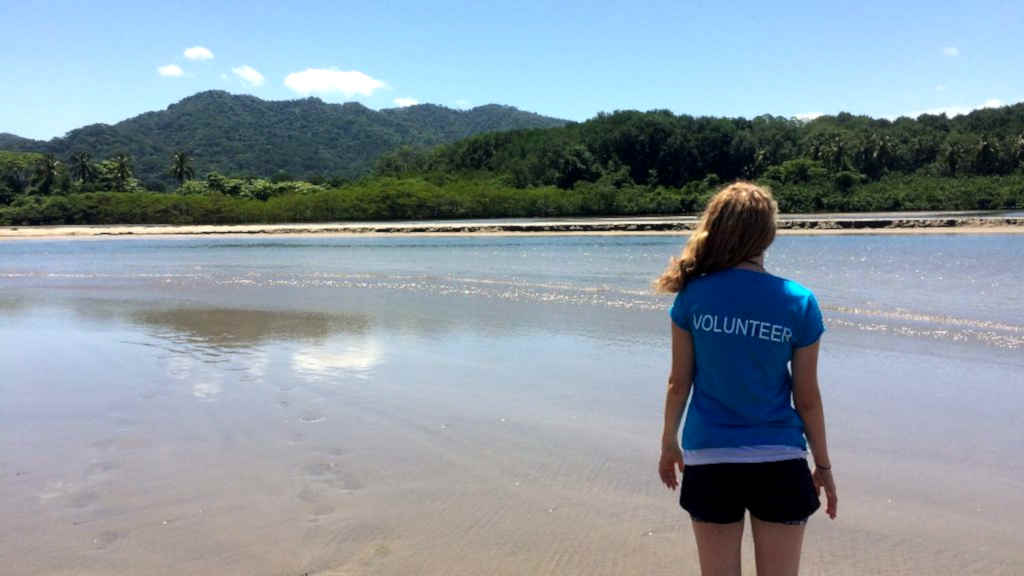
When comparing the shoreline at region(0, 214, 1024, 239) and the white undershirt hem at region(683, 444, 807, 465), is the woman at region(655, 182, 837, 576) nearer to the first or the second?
the white undershirt hem at region(683, 444, 807, 465)

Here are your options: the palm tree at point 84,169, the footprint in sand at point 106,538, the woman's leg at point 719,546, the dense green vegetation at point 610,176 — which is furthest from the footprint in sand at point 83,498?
the palm tree at point 84,169

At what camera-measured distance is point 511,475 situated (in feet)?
16.9

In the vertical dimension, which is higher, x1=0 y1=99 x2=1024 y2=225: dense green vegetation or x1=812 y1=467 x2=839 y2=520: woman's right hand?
x1=0 y1=99 x2=1024 y2=225: dense green vegetation

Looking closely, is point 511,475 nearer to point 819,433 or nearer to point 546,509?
point 546,509


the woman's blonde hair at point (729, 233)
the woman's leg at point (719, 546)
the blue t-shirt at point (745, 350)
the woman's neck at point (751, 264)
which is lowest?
the woman's leg at point (719, 546)

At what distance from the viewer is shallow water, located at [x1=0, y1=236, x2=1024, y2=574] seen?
4.04 m

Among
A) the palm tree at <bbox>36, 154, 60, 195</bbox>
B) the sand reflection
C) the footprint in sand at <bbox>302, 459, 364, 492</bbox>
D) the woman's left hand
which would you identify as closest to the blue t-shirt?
the woman's left hand

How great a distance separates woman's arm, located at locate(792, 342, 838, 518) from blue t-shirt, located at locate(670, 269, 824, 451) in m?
0.03

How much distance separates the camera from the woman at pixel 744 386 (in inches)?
98.8

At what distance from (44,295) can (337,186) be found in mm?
91574

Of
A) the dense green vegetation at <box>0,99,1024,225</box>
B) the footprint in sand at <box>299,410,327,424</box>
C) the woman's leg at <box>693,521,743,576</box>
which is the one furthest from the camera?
the dense green vegetation at <box>0,99,1024,225</box>

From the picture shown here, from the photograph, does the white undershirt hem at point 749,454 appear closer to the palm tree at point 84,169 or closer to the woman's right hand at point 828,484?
the woman's right hand at point 828,484

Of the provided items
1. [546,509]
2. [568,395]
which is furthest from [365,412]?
[546,509]

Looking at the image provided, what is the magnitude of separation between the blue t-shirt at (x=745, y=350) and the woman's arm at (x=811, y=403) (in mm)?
30
